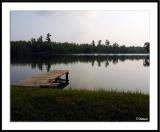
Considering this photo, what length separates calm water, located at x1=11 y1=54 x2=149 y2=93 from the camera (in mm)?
4465

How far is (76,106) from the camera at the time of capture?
416 cm

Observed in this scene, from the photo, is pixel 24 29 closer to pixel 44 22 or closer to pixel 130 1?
pixel 44 22

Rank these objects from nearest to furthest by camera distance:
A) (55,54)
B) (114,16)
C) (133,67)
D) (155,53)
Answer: (155,53) < (114,16) < (55,54) < (133,67)

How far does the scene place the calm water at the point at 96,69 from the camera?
4.46m

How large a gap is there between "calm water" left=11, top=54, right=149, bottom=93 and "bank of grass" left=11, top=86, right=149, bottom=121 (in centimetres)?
26

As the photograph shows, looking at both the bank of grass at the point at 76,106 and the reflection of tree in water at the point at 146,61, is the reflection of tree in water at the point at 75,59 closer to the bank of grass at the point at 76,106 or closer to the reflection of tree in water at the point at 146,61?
the reflection of tree in water at the point at 146,61

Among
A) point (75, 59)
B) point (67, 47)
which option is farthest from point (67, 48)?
point (75, 59)

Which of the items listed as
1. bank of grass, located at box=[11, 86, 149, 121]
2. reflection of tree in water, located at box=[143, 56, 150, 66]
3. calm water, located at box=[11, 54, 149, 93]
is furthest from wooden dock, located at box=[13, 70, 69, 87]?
reflection of tree in water, located at box=[143, 56, 150, 66]

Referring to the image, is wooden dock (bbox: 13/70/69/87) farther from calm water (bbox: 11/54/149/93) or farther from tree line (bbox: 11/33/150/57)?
tree line (bbox: 11/33/150/57)

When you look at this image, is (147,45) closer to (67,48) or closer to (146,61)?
(146,61)

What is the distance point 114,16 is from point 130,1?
1.05 feet

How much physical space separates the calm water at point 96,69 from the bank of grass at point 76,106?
26 centimetres

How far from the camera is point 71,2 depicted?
12.6ft

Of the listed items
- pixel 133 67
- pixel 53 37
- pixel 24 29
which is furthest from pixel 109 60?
pixel 24 29
